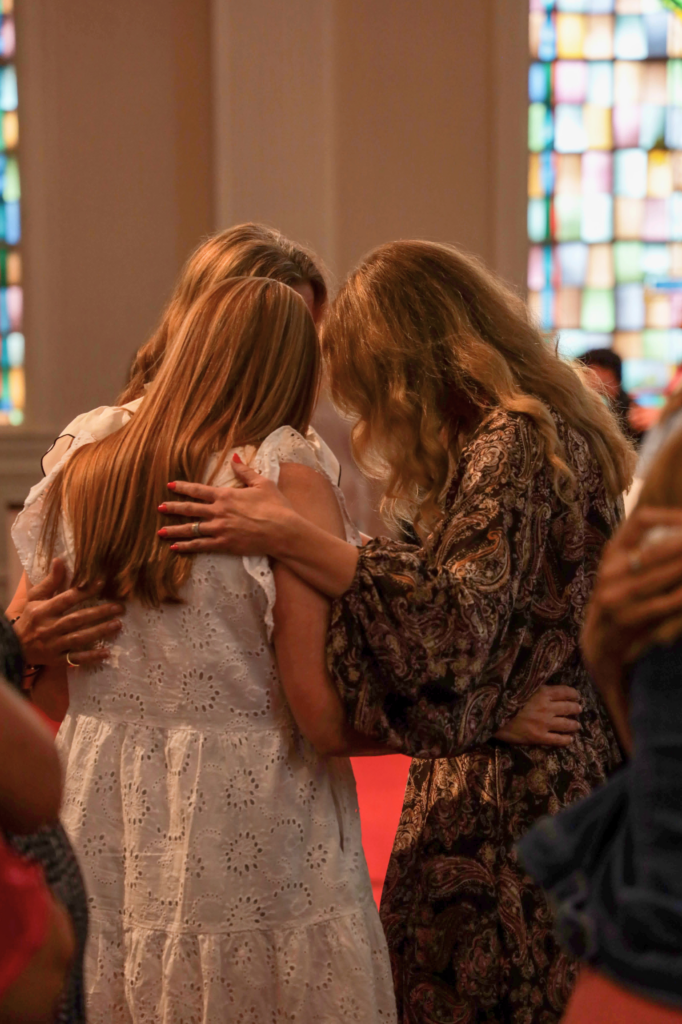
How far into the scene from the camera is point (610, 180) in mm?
8156

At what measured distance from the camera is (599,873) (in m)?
1.01

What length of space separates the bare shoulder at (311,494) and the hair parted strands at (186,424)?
0.08 meters

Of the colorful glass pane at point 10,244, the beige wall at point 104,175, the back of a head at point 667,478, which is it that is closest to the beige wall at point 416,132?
the beige wall at point 104,175

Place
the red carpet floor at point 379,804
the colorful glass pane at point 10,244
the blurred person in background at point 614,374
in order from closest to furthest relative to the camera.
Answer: the red carpet floor at point 379,804
the blurred person in background at point 614,374
the colorful glass pane at point 10,244

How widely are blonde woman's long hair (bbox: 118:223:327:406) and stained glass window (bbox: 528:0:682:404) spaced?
18.2 ft

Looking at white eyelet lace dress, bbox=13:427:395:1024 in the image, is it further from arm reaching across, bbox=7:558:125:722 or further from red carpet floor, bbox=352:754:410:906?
red carpet floor, bbox=352:754:410:906

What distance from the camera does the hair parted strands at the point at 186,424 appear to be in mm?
1755

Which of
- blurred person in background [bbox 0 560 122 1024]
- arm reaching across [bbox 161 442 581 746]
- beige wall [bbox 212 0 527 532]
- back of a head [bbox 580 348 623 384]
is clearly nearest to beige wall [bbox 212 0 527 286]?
beige wall [bbox 212 0 527 532]

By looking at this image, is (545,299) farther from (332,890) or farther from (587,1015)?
(587,1015)

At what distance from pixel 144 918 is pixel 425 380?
104cm

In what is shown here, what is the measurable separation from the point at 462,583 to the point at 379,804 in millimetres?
3220

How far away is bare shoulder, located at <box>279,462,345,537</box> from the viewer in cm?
179

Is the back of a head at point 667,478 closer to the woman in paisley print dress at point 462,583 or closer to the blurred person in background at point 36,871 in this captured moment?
the blurred person in background at point 36,871

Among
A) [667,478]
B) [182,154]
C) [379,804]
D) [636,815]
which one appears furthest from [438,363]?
[182,154]
